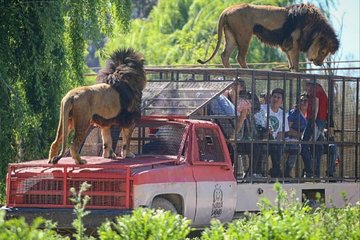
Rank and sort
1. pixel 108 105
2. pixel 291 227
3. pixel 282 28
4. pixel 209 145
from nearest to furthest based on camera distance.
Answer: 1. pixel 291 227
2. pixel 108 105
3. pixel 209 145
4. pixel 282 28

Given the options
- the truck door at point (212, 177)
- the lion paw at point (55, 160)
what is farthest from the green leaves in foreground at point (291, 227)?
the truck door at point (212, 177)

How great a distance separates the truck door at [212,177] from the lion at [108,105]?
0.84 m

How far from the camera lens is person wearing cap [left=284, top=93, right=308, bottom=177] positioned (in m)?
16.4

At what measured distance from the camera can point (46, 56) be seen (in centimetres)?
1616

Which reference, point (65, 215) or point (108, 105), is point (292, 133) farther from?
point (65, 215)

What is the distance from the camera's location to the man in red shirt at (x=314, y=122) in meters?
16.7

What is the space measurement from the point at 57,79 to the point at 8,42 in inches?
52.5

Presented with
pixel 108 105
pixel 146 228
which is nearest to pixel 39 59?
pixel 108 105

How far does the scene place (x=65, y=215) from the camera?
1231 cm

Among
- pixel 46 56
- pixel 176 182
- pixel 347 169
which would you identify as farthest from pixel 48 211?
pixel 347 169

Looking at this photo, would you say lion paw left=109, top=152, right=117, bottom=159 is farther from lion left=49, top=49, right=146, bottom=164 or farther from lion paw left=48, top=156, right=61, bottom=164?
lion paw left=48, top=156, right=61, bottom=164

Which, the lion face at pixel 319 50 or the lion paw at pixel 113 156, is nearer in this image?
the lion paw at pixel 113 156

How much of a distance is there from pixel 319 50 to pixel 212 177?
416 cm

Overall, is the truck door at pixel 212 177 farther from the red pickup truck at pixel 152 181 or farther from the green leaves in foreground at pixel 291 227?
the green leaves in foreground at pixel 291 227
